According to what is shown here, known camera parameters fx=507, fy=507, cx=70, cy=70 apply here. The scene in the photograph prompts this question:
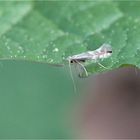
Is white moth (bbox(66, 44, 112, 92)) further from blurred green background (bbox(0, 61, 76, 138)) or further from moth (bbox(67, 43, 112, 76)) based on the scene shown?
blurred green background (bbox(0, 61, 76, 138))

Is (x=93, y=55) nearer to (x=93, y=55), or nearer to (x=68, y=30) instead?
(x=93, y=55)

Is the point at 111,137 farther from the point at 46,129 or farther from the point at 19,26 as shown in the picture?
the point at 19,26

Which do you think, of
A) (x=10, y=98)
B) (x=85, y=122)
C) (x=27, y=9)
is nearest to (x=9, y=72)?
(x=10, y=98)

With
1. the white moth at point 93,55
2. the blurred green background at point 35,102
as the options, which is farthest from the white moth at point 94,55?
the blurred green background at point 35,102

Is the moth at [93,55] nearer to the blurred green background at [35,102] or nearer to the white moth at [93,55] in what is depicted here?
the white moth at [93,55]

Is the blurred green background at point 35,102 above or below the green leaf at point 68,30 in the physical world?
below

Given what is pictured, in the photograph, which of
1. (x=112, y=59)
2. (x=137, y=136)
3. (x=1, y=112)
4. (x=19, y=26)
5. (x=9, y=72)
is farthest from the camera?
(x=137, y=136)

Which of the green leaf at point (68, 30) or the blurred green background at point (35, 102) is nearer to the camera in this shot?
the green leaf at point (68, 30)
